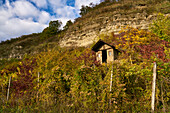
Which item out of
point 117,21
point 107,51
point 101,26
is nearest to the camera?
point 107,51

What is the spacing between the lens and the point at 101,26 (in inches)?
754

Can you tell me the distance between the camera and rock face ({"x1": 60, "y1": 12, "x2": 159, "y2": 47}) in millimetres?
16875

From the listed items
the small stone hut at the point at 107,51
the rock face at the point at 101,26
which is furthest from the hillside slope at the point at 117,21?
the small stone hut at the point at 107,51

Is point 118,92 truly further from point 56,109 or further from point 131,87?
point 56,109

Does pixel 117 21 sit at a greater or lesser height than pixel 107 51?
greater

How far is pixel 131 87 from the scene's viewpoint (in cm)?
500

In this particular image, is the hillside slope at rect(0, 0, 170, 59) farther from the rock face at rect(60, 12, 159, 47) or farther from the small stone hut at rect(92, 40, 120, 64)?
the small stone hut at rect(92, 40, 120, 64)

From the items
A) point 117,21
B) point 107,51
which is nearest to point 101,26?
point 117,21

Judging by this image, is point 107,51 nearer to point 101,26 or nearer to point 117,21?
point 117,21

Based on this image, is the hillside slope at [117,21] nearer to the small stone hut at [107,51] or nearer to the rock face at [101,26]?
the rock face at [101,26]

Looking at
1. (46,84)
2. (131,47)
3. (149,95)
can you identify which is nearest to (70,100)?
(46,84)

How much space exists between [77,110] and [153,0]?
25.0 m

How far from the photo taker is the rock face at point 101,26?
16.9m

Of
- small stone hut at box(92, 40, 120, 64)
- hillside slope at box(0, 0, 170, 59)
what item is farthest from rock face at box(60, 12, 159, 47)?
small stone hut at box(92, 40, 120, 64)
